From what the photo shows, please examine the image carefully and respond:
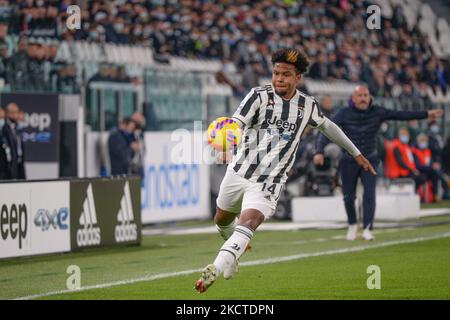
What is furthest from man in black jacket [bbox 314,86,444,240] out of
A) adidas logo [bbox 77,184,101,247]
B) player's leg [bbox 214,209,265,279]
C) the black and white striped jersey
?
player's leg [bbox 214,209,265,279]

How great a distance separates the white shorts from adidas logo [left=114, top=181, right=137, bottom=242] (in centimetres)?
602

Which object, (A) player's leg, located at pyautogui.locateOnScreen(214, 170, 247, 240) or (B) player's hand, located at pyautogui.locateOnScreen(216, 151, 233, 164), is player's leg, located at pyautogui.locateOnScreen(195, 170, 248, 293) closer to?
(A) player's leg, located at pyautogui.locateOnScreen(214, 170, 247, 240)

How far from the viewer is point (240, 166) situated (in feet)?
33.3

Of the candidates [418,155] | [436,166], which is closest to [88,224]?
[418,155]

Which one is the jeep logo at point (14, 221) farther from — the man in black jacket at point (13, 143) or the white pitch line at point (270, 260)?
the man in black jacket at point (13, 143)

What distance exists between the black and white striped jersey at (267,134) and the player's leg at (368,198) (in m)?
6.76

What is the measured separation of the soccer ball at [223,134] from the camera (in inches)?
407

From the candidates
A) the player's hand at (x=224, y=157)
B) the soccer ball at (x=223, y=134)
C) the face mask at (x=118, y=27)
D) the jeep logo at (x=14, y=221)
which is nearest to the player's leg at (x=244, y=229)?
the player's hand at (x=224, y=157)

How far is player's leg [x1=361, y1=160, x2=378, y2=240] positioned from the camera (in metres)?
16.9

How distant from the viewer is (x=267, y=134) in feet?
33.3

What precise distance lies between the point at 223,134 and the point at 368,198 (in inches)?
274

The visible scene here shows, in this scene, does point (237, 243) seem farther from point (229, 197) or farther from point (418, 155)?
point (418, 155)

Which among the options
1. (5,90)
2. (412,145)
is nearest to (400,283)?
(5,90)

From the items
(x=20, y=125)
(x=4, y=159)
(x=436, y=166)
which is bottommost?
(x=436, y=166)
